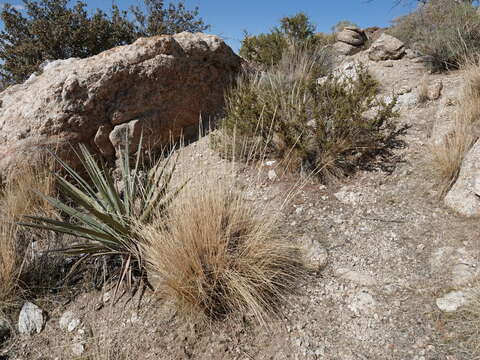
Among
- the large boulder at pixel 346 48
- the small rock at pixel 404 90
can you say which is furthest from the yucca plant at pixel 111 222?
the large boulder at pixel 346 48

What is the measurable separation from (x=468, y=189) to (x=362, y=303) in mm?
1183

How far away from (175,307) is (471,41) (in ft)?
16.2

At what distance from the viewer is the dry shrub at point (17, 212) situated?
2133 mm

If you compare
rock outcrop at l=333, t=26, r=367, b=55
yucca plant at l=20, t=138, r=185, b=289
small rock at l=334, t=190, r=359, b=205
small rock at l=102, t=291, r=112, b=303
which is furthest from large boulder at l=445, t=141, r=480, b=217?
rock outcrop at l=333, t=26, r=367, b=55

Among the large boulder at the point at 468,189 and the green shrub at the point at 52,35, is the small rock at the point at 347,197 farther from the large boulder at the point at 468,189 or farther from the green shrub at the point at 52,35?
the green shrub at the point at 52,35

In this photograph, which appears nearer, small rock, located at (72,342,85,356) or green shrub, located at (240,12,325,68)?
small rock, located at (72,342,85,356)

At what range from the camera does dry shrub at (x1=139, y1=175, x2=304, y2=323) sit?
1.82 m

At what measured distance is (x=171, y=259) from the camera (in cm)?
182

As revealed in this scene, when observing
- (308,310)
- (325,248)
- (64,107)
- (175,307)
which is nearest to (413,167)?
(325,248)

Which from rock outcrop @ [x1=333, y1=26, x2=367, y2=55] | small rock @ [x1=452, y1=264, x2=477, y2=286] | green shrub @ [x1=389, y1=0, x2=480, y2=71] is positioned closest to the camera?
small rock @ [x1=452, y1=264, x2=477, y2=286]

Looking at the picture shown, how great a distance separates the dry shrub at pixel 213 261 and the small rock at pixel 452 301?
0.79 metres

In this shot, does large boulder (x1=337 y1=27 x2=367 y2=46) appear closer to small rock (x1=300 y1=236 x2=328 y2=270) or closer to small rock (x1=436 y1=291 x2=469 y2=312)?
small rock (x1=300 y1=236 x2=328 y2=270)

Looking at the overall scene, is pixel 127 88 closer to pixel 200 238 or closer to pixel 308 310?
pixel 200 238

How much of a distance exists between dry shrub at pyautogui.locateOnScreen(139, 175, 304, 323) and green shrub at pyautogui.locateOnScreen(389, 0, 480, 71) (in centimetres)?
359
